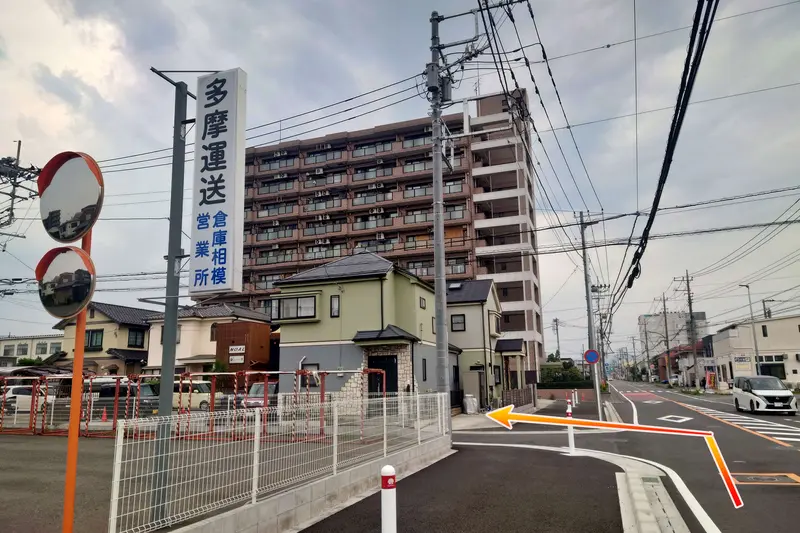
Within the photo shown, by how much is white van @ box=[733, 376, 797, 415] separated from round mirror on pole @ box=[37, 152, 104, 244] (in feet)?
90.4

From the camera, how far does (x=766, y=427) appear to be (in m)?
17.9

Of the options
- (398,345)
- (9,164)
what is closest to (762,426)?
(398,345)

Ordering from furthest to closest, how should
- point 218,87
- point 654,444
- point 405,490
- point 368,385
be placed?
point 368,385 → point 654,444 → point 405,490 → point 218,87

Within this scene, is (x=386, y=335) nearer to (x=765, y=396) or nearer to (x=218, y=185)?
(x=765, y=396)

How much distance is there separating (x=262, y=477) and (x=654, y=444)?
12.3 metres

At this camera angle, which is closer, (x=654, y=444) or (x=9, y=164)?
(x=654, y=444)

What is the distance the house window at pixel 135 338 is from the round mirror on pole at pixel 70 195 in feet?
138

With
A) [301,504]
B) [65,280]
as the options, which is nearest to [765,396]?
[301,504]

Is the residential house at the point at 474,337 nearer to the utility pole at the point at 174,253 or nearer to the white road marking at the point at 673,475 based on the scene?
the white road marking at the point at 673,475

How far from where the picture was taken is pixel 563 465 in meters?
10.7

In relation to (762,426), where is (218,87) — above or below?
above

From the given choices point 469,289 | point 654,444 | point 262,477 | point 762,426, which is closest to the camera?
point 262,477

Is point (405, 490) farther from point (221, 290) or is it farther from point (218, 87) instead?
point (218, 87)

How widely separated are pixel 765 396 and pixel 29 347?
5761 centimetres
